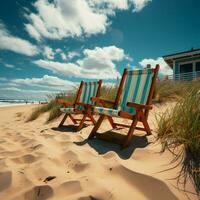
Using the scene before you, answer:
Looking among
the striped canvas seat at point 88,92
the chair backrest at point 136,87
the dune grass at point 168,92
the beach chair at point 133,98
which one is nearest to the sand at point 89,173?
the beach chair at point 133,98

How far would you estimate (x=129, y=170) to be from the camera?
182 cm

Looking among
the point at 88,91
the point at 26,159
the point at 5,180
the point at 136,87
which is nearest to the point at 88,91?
the point at 88,91

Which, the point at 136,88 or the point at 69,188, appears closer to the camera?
the point at 69,188

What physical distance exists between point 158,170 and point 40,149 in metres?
1.56

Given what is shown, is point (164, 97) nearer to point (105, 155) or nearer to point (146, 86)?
point (146, 86)

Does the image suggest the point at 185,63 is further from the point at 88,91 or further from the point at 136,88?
the point at 136,88

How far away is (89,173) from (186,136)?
1.04 m

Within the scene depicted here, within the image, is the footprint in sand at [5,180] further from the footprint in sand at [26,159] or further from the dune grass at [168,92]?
the dune grass at [168,92]

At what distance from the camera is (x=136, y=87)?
3.44m

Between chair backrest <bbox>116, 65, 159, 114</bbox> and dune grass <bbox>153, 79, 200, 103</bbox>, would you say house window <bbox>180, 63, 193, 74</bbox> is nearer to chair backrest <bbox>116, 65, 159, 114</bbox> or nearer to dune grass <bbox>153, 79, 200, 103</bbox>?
dune grass <bbox>153, 79, 200, 103</bbox>

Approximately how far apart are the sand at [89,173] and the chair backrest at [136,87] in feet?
2.26

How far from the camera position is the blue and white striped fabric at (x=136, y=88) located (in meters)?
3.24

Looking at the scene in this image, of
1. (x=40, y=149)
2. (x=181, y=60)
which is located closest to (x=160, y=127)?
(x=40, y=149)

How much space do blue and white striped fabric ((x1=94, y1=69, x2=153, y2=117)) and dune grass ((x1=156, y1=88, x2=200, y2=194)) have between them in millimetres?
676
